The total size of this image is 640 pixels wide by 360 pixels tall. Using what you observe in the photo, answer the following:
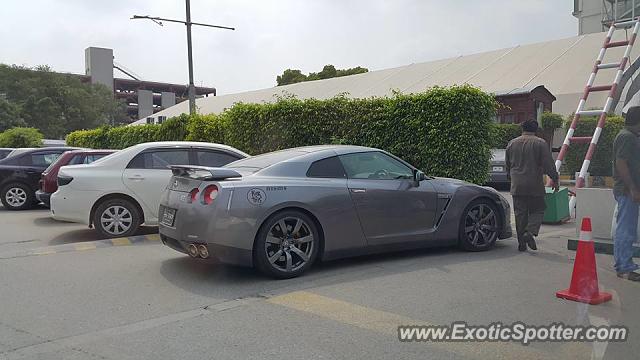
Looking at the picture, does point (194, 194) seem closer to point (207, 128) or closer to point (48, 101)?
point (207, 128)

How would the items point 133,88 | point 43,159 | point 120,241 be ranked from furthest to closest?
point 133,88 → point 43,159 → point 120,241

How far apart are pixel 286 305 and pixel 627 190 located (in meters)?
3.82

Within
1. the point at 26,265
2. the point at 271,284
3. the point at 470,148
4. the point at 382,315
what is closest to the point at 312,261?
the point at 271,284

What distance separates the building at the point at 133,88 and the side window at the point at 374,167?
85916 mm

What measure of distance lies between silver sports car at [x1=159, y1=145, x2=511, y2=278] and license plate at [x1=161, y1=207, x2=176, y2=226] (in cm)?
2

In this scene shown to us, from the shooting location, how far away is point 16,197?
1355 centimetres

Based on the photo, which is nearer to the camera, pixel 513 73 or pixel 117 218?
pixel 117 218

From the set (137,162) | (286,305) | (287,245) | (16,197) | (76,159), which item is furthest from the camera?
(16,197)

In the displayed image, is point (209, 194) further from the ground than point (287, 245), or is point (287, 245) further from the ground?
point (209, 194)

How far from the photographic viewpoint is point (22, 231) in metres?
10.2

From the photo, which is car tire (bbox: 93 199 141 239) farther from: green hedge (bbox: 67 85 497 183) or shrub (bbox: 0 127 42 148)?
shrub (bbox: 0 127 42 148)

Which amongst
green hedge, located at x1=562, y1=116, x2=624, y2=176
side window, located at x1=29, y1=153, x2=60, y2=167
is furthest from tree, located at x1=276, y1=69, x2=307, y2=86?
side window, located at x1=29, y1=153, x2=60, y2=167

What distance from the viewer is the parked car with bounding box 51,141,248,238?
354 inches

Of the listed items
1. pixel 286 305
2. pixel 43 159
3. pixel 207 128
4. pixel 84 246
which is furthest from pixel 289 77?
pixel 286 305
